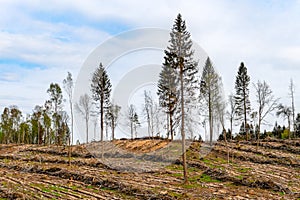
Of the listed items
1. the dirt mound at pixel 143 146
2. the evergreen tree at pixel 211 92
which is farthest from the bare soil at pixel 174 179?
the evergreen tree at pixel 211 92

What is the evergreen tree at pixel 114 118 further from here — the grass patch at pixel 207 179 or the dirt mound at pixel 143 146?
the grass patch at pixel 207 179

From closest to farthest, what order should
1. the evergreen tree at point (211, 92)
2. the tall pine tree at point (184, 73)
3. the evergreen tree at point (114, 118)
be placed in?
the tall pine tree at point (184, 73)
the evergreen tree at point (211, 92)
the evergreen tree at point (114, 118)

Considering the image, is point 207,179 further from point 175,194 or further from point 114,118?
point 114,118

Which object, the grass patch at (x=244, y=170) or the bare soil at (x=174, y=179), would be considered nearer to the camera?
the bare soil at (x=174, y=179)

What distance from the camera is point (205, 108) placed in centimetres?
4234

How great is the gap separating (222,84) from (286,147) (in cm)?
1192

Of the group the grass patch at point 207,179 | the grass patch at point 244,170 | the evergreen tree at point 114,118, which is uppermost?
the evergreen tree at point 114,118

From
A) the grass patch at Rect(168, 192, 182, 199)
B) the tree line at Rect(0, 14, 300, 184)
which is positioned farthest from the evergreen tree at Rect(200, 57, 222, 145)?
the grass patch at Rect(168, 192, 182, 199)

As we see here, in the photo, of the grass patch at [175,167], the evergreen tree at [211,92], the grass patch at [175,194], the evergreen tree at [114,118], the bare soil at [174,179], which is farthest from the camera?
the evergreen tree at [114,118]

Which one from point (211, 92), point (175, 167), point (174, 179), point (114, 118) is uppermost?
point (211, 92)

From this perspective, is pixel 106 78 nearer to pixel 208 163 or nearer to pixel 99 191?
pixel 208 163

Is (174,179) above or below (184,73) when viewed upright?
below

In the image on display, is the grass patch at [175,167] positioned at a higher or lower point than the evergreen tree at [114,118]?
lower

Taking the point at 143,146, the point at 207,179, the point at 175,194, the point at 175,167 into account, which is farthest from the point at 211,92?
the point at 175,194
